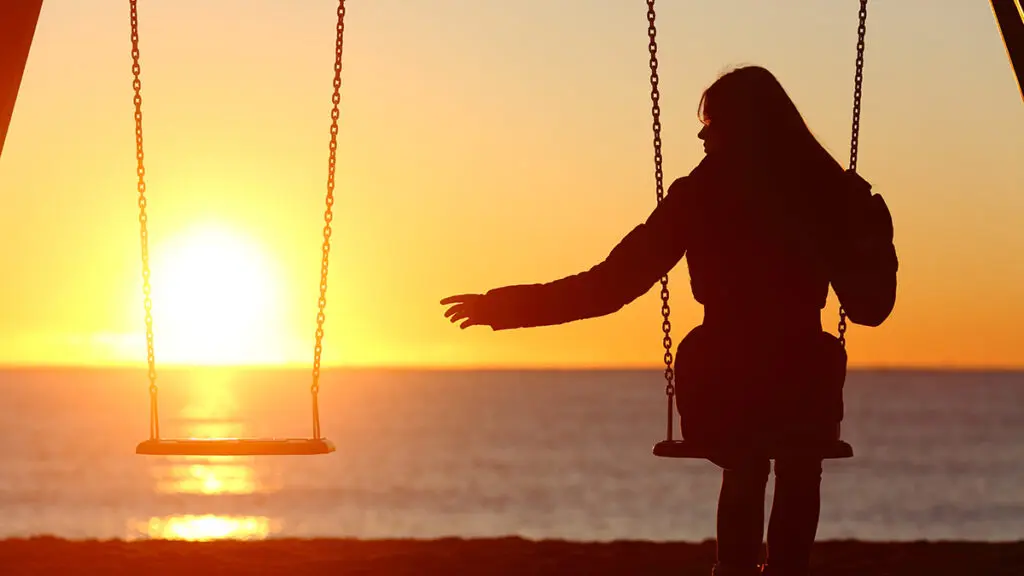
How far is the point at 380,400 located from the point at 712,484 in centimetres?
8063

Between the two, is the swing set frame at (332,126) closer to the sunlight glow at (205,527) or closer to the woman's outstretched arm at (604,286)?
the woman's outstretched arm at (604,286)

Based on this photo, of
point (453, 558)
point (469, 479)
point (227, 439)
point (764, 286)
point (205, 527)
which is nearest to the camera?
point (764, 286)

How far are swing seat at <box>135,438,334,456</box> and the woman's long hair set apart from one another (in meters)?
2.20

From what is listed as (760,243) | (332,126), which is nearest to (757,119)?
(760,243)

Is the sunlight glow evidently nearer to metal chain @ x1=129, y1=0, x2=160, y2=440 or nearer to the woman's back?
metal chain @ x1=129, y1=0, x2=160, y2=440

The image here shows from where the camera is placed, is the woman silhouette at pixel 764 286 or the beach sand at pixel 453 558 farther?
the beach sand at pixel 453 558

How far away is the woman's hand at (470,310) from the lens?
20.4 ft

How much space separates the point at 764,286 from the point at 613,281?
57 centimetres

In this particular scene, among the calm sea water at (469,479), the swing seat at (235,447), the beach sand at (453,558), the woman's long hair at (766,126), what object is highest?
the woman's long hair at (766,126)

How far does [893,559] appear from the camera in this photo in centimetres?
1076

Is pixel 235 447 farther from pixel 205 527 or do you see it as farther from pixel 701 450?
pixel 205 527

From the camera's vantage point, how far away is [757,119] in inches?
→ 231

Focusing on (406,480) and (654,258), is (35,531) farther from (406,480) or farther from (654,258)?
(654,258)

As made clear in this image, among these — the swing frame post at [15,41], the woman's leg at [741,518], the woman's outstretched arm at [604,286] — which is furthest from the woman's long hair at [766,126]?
the swing frame post at [15,41]
